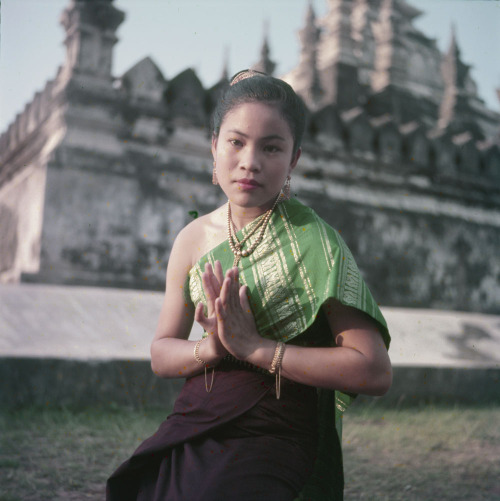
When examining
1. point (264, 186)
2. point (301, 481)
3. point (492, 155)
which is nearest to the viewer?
point (301, 481)

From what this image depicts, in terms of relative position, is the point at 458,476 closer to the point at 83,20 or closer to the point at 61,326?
the point at 61,326

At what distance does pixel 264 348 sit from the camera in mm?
1398

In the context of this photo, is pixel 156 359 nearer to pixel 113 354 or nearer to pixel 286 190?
pixel 286 190

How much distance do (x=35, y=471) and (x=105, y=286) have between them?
3.39 meters

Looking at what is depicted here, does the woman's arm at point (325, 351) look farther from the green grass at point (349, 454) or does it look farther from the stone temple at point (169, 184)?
the stone temple at point (169, 184)

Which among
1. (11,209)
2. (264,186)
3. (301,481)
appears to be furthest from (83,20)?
(301,481)

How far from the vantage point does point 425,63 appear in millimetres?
18562

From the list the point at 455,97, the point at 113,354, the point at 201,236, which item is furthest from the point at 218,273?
the point at 455,97

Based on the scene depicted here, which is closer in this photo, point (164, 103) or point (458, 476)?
point (458, 476)

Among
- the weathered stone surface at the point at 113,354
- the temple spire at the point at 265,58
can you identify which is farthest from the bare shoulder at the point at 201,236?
the temple spire at the point at 265,58

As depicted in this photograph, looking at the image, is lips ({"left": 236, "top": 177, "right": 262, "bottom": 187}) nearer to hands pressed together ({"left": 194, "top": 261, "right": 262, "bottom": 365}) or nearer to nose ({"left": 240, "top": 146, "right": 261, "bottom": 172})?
nose ({"left": 240, "top": 146, "right": 261, "bottom": 172})

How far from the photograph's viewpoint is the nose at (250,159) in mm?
1475

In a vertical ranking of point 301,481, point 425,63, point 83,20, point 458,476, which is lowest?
point 458,476

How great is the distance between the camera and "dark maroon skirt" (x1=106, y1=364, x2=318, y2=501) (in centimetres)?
130
